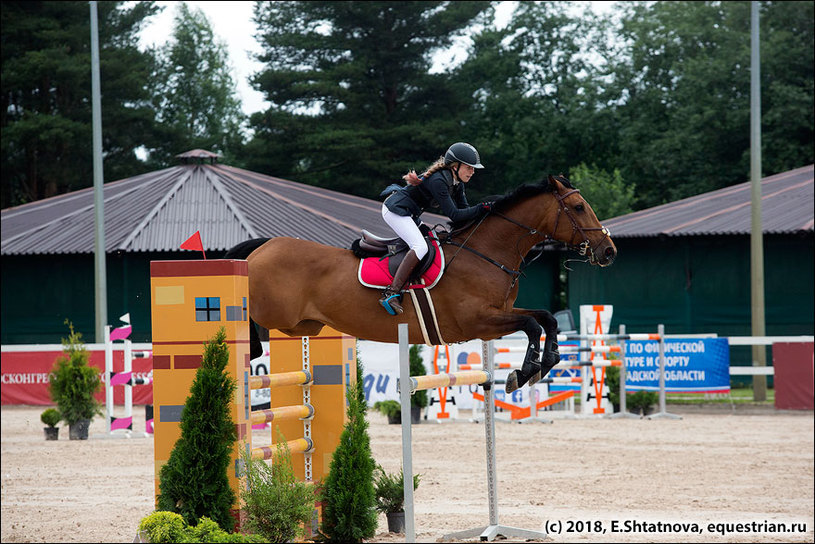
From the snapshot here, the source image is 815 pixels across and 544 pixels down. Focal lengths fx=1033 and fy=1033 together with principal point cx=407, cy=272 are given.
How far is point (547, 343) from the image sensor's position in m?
5.79

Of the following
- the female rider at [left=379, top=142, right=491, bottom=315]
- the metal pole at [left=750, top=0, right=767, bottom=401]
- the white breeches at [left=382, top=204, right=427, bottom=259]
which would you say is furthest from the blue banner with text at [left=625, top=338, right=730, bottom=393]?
the white breeches at [left=382, top=204, right=427, bottom=259]

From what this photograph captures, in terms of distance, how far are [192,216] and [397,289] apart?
63.9ft

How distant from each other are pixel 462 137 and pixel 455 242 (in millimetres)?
24801

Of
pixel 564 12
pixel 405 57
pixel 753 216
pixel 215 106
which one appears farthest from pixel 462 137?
pixel 215 106

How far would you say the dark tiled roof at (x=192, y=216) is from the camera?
23.4 m

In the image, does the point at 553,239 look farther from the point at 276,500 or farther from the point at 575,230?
the point at 276,500

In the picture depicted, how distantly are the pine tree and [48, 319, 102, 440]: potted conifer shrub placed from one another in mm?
10239

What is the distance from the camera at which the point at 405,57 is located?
3008 centimetres

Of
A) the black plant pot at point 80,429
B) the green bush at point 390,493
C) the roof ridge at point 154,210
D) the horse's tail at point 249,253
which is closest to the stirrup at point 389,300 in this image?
the horse's tail at point 249,253

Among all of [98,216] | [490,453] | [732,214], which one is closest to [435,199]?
[490,453]

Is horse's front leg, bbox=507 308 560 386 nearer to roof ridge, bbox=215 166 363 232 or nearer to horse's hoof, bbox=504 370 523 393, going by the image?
horse's hoof, bbox=504 370 523 393

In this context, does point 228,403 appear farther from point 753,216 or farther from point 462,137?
point 462,137

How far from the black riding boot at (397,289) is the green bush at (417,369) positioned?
9.62 meters

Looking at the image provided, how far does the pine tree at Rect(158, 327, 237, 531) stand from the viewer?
586 centimetres
